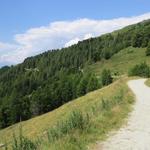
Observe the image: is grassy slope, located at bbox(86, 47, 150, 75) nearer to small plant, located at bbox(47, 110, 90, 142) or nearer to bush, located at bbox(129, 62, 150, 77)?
bush, located at bbox(129, 62, 150, 77)

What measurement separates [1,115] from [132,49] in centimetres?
8453

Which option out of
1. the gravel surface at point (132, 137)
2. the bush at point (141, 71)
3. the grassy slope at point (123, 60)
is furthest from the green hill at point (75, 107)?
the bush at point (141, 71)

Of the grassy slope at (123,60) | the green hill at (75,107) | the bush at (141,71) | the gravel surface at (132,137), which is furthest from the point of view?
the grassy slope at (123,60)

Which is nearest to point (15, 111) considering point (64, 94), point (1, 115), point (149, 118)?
point (1, 115)

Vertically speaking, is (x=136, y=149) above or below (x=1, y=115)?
above

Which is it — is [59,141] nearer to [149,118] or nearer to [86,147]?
[86,147]

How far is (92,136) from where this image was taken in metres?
14.8

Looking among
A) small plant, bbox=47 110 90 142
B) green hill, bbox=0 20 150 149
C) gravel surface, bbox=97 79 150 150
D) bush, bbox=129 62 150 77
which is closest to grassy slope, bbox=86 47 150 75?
green hill, bbox=0 20 150 149

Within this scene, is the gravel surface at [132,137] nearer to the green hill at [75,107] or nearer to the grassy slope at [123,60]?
the green hill at [75,107]

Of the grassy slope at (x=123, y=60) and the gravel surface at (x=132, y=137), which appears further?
the grassy slope at (x=123, y=60)

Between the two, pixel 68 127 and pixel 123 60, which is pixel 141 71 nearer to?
pixel 68 127

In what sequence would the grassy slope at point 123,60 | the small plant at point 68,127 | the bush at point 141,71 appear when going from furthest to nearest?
1. the grassy slope at point 123,60
2. the bush at point 141,71
3. the small plant at point 68,127

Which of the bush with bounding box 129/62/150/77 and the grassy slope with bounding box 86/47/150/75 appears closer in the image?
the bush with bounding box 129/62/150/77

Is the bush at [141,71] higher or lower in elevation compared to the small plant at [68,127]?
lower
